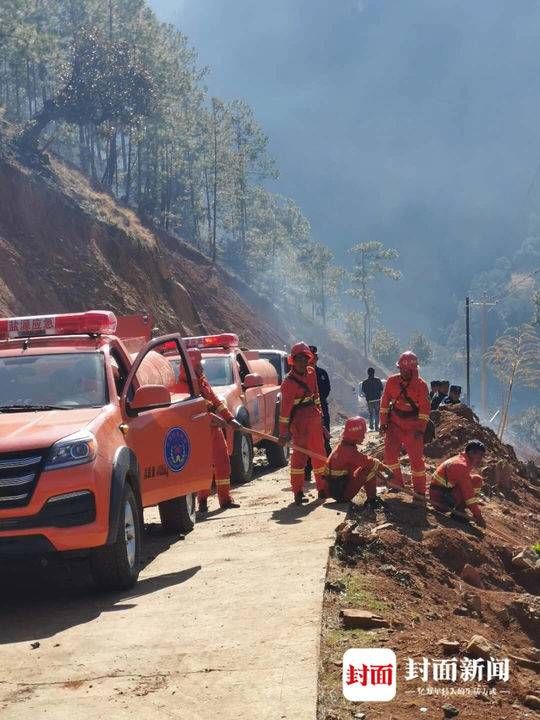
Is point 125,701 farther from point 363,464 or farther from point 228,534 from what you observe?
point 363,464

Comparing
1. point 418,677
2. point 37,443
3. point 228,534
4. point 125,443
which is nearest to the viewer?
point 418,677

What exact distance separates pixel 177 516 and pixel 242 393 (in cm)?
572

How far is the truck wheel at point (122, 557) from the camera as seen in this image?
296 inches

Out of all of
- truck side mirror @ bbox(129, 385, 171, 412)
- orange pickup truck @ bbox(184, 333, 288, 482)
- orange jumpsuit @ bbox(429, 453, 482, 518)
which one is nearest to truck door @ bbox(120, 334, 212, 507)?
truck side mirror @ bbox(129, 385, 171, 412)

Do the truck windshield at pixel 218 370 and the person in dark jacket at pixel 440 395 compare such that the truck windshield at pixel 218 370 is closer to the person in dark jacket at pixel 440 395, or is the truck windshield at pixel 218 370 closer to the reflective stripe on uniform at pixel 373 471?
the reflective stripe on uniform at pixel 373 471

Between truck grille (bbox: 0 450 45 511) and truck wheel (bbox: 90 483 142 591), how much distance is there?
0.71 metres

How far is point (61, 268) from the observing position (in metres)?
37.7

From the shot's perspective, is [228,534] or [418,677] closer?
[418,677]

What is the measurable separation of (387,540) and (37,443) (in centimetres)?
320

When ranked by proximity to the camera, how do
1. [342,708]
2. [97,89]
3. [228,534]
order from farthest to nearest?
[97,89] → [228,534] → [342,708]

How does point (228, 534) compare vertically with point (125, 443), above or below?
below

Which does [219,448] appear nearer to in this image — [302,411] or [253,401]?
[302,411]

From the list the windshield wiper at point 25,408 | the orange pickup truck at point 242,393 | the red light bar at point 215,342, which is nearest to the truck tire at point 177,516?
the windshield wiper at point 25,408

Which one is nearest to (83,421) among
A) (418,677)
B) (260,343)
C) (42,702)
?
(42,702)
